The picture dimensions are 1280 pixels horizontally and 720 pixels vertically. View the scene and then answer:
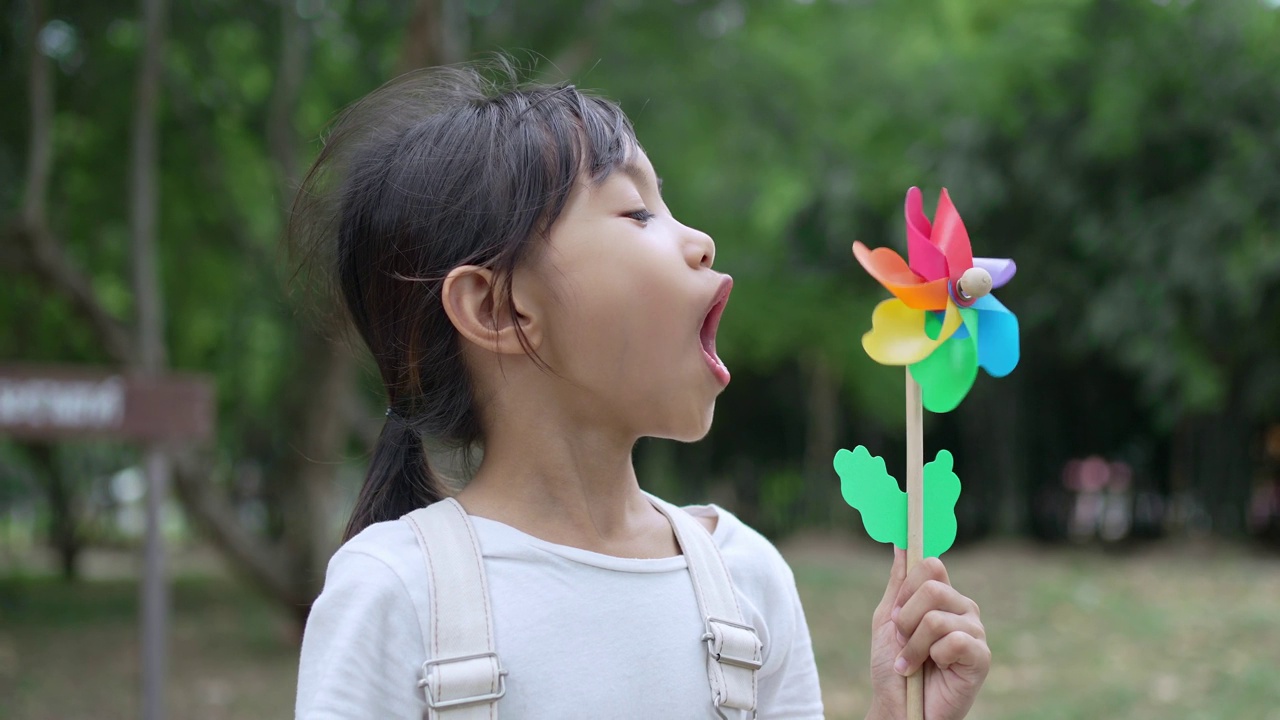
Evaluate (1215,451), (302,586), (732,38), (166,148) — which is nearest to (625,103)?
(732,38)

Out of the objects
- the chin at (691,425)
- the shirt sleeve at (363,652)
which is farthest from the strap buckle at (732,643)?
the shirt sleeve at (363,652)

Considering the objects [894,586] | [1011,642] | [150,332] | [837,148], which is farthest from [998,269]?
[837,148]

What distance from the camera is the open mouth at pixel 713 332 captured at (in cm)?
136

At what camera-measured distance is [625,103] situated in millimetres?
8836

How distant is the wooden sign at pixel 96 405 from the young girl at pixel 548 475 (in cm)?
379

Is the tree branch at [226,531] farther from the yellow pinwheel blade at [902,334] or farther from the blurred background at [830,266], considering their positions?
the yellow pinwheel blade at [902,334]

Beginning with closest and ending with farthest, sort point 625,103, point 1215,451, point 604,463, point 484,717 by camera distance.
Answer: point 484,717 → point 604,463 → point 625,103 → point 1215,451

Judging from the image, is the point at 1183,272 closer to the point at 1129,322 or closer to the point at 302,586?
the point at 1129,322

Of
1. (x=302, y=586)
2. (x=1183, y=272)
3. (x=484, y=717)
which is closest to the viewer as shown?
(x=484, y=717)

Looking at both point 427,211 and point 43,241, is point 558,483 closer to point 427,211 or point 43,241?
point 427,211

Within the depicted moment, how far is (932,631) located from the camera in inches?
50.5

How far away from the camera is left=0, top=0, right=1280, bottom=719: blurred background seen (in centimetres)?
720

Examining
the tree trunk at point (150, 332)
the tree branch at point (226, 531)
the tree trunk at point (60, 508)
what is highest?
the tree trunk at point (150, 332)

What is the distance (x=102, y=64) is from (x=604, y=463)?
7.91 m
